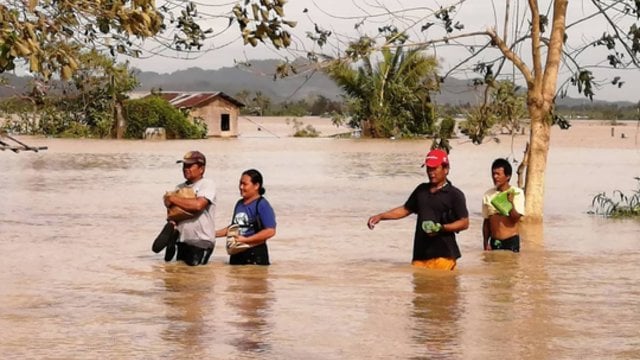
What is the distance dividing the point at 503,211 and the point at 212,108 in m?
49.9

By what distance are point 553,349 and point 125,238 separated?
9066mm

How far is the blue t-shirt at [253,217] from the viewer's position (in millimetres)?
11289

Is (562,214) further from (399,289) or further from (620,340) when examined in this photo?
(620,340)

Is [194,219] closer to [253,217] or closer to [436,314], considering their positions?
[253,217]

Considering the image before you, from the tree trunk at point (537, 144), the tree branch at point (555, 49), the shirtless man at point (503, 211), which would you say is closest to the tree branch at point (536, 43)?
the tree branch at point (555, 49)

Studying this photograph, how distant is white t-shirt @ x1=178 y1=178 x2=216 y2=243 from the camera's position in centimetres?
1148

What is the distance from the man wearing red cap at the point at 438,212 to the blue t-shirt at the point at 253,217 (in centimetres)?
96

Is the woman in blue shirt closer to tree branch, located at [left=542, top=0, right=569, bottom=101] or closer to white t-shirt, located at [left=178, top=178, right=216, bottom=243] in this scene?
white t-shirt, located at [left=178, top=178, right=216, bottom=243]

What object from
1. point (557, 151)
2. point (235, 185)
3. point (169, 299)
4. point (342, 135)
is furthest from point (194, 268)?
point (342, 135)

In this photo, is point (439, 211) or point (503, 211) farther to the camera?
point (503, 211)

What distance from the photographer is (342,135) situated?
6181cm

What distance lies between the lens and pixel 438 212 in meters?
10.8

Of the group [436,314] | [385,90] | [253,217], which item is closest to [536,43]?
[253,217]

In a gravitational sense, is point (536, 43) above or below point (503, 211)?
→ above
